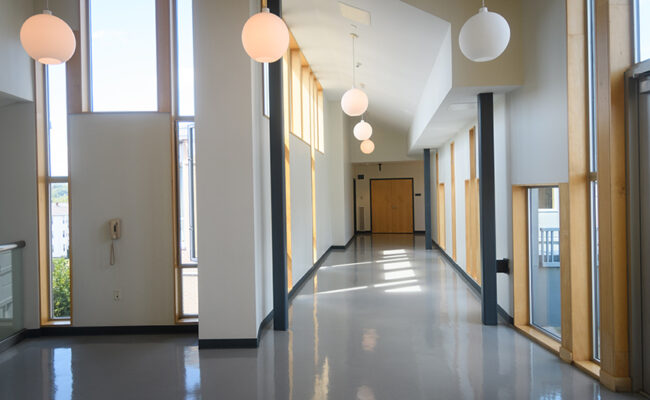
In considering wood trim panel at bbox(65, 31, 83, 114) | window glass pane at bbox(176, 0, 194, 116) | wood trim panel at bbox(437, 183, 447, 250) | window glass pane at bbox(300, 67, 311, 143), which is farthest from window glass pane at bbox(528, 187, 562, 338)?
wood trim panel at bbox(437, 183, 447, 250)

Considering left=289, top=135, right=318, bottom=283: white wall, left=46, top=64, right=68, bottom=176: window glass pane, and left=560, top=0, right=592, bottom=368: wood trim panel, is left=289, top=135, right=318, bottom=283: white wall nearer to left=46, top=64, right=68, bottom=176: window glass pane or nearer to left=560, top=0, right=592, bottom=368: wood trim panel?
left=46, top=64, right=68, bottom=176: window glass pane

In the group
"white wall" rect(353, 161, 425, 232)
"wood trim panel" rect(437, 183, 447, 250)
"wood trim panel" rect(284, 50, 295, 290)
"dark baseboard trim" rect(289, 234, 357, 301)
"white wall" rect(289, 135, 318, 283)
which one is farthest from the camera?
"white wall" rect(353, 161, 425, 232)

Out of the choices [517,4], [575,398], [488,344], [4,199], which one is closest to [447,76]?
[517,4]

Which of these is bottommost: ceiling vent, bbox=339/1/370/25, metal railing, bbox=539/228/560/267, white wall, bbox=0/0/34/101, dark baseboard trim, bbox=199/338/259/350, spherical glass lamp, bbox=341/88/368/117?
dark baseboard trim, bbox=199/338/259/350

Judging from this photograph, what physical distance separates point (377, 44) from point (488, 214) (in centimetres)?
284

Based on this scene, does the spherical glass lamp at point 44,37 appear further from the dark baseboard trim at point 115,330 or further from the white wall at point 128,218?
the dark baseboard trim at point 115,330

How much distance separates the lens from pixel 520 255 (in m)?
5.21

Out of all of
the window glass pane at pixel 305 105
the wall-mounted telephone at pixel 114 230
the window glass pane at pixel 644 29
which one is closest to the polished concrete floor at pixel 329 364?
the wall-mounted telephone at pixel 114 230

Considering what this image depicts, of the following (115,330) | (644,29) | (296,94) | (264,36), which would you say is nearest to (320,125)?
(296,94)

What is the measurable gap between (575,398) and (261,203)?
3447 millimetres

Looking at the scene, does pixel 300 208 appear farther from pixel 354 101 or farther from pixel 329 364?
pixel 329 364

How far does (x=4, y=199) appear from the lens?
17.4 ft

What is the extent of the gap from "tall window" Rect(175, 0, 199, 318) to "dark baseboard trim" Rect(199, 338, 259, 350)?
0.84 metres

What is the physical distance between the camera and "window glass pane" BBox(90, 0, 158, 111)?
5438 mm
